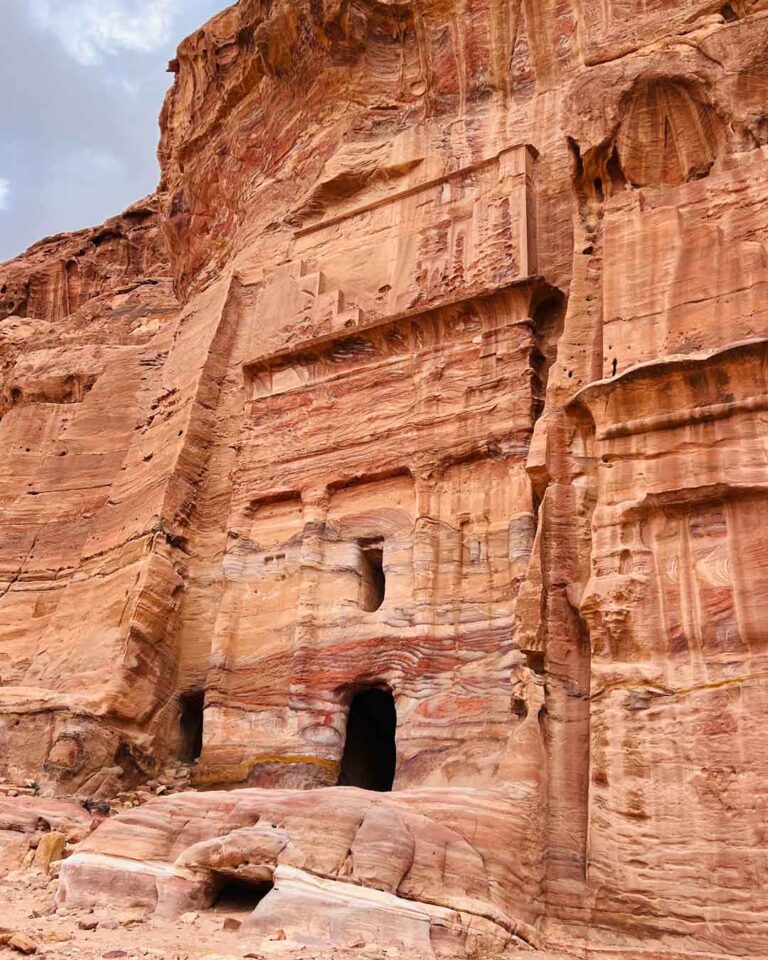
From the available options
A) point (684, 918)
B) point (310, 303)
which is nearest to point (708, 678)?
point (684, 918)

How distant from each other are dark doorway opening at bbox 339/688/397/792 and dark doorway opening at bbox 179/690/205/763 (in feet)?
7.11

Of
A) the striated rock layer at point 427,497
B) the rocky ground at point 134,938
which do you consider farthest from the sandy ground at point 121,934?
the striated rock layer at point 427,497

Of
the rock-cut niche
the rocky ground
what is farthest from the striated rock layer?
the rocky ground

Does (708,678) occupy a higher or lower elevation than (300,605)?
lower

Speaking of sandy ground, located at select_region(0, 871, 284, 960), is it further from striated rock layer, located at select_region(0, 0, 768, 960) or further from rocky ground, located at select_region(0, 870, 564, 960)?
striated rock layer, located at select_region(0, 0, 768, 960)

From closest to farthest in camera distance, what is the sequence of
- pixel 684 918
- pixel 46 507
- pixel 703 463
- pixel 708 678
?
pixel 684 918 → pixel 708 678 → pixel 703 463 → pixel 46 507

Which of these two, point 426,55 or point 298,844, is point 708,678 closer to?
point 298,844

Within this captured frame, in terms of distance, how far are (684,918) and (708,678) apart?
166cm

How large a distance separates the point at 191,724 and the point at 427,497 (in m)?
4.69

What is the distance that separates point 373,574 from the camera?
12992 millimetres

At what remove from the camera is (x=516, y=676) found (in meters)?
8.68

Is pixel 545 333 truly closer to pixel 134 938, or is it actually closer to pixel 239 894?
pixel 239 894

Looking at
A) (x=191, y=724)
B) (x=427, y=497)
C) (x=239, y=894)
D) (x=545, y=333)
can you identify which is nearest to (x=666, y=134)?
(x=545, y=333)

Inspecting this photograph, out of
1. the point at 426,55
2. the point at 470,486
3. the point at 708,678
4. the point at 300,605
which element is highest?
the point at 426,55
